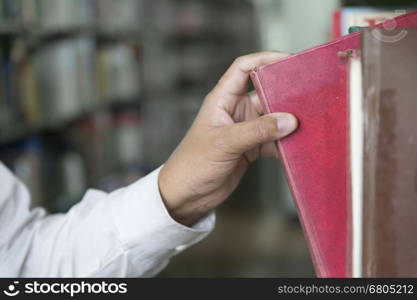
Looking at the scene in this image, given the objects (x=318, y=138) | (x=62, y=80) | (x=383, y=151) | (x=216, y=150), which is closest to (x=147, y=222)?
(x=216, y=150)

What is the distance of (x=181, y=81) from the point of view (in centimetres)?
538

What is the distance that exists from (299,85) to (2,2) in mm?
1727

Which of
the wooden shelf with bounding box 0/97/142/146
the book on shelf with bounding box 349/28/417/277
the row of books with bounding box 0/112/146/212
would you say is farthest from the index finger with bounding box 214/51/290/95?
the row of books with bounding box 0/112/146/212

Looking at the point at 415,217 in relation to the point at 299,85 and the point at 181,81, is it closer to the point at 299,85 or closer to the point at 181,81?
the point at 299,85

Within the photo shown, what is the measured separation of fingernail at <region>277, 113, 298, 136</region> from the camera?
73cm

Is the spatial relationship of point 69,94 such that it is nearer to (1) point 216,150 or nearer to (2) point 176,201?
(2) point 176,201

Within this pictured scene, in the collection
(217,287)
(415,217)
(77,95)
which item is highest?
(415,217)

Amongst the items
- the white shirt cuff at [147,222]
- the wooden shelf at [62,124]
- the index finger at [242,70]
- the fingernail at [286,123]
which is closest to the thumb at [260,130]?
the fingernail at [286,123]

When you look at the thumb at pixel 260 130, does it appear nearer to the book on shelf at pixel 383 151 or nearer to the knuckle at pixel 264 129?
the knuckle at pixel 264 129

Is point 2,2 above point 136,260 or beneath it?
above

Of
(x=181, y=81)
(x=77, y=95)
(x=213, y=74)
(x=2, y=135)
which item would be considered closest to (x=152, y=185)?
(x=2, y=135)

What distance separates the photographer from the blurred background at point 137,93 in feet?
8.13

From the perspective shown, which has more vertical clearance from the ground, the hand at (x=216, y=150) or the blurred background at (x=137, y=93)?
the hand at (x=216, y=150)

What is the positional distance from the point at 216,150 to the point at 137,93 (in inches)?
131
